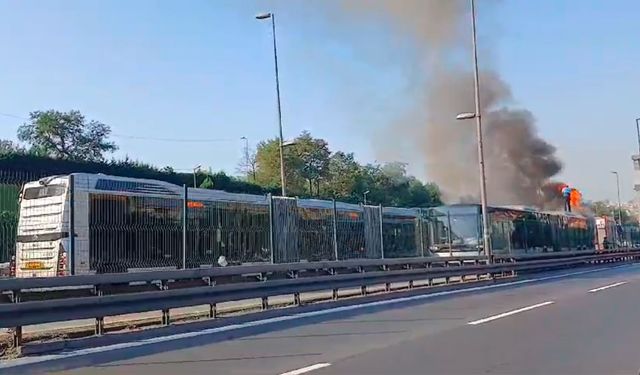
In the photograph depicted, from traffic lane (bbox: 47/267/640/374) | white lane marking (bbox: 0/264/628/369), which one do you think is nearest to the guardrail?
white lane marking (bbox: 0/264/628/369)

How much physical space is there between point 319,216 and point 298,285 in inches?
312

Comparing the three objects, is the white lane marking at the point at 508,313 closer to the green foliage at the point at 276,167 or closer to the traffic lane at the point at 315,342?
the traffic lane at the point at 315,342

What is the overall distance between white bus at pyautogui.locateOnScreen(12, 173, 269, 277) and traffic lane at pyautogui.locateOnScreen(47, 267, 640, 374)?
569 cm

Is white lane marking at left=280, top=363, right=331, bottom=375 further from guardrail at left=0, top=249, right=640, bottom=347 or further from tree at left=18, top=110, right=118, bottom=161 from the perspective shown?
tree at left=18, top=110, right=118, bottom=161

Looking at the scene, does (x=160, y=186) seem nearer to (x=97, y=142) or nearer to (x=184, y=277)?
(x=184, y=277)

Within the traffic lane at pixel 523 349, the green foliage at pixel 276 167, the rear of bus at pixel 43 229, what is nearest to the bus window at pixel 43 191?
the rear of bus at pixel 43 229

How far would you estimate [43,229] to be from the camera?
19.2 meters

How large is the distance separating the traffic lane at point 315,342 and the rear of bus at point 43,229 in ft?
26.2

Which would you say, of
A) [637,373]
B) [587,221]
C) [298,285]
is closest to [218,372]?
[637,373]

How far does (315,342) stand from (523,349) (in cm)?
280

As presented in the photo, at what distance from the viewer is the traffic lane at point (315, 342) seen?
8.55 meters

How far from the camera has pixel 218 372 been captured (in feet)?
26.7

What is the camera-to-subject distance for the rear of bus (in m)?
17.9

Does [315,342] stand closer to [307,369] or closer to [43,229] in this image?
[307,369]
